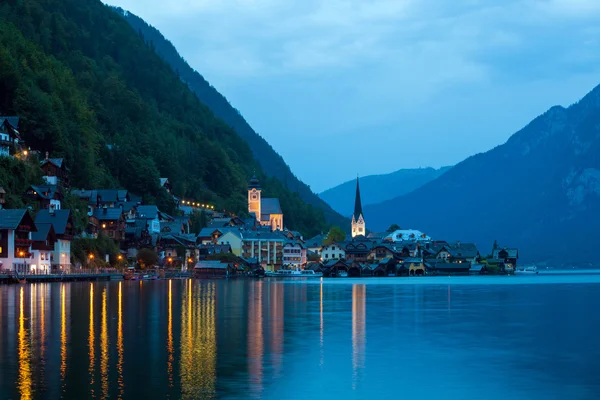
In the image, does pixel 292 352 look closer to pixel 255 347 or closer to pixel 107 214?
pixel 255 347

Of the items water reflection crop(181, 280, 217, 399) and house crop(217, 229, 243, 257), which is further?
house crop(217, 229, 243, 257)

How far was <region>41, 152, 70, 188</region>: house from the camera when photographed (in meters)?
113

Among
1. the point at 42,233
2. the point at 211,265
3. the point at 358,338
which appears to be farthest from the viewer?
the point at 211,265

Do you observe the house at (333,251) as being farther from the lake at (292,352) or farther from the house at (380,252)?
the lake at (292,352)

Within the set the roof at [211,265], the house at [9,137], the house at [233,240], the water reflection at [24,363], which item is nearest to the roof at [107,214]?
the roof at [211,265]

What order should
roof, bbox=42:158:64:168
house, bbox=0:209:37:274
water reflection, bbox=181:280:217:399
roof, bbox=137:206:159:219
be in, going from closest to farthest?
water reflection, bbox=181:280:217:399 → house, bbox=0:209:37:274 → roof, bbox=42:158:64:168 → roof, bbox=137:206:159:219

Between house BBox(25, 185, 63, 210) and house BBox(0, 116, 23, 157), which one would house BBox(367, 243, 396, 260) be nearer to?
house BBox(25, 185, 63, 210)

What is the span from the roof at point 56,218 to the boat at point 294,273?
176 ft

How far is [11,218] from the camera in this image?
87938 mm

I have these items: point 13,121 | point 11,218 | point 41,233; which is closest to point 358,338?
A: point 11,218

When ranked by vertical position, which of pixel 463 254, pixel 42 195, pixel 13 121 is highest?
pixel 13 121

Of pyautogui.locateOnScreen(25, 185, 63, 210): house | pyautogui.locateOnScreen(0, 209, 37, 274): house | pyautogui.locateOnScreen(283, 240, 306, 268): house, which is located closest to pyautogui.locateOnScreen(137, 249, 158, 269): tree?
pyautogui.locateOnScreen(25, 185, 63, 210): house

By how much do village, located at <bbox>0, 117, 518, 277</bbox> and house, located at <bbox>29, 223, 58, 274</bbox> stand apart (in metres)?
0.11

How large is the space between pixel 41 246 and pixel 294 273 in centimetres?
6697
